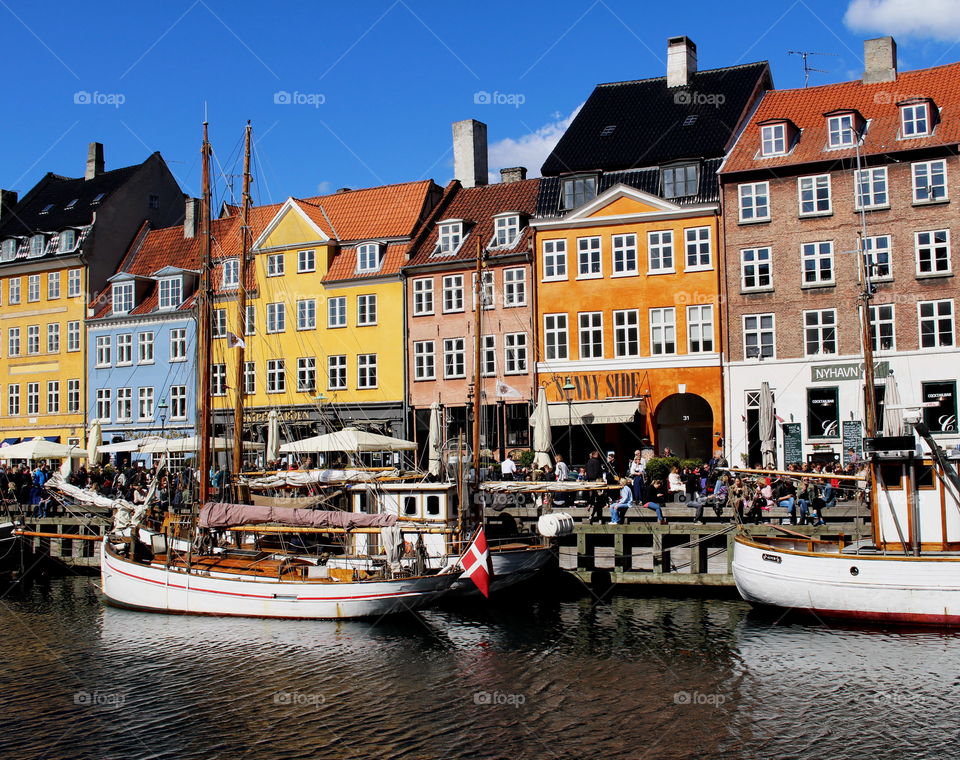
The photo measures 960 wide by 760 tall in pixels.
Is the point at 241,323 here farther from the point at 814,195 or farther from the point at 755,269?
the point at 814,195

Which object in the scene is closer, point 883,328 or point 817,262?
point 883,328

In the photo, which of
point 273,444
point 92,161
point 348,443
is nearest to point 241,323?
point 348,443

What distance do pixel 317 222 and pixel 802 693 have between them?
3692cm

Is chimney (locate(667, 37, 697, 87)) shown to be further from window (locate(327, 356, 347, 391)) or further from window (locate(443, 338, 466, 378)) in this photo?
window (locate(327, 356, 347, 391))

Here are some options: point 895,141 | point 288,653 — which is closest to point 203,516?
point 288,653

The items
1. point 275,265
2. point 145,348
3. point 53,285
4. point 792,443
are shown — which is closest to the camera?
point 792,443

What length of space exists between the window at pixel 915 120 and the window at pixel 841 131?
172 cm

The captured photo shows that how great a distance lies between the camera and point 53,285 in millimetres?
57469

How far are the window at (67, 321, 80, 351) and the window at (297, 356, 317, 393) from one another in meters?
14.4

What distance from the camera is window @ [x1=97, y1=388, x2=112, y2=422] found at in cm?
5472

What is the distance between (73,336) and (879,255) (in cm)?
3927

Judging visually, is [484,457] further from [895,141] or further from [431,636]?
[895,141]

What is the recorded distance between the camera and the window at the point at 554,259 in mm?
43562

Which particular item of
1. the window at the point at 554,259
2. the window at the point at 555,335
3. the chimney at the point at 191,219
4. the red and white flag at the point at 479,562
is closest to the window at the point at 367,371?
the window at the point at 555,335
